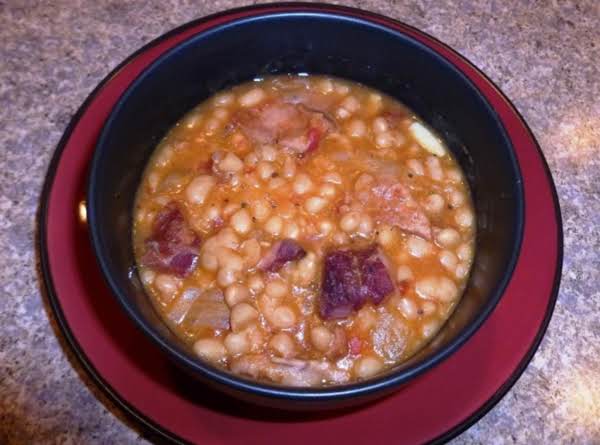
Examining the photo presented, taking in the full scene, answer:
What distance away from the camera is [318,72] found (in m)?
2.38

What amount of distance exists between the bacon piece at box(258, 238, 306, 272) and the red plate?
423mm

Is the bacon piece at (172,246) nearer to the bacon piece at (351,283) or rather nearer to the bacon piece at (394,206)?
the bacon piece at (351,283)

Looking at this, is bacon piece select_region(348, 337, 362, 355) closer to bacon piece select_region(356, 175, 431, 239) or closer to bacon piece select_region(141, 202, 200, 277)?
bacon piece select_region(356, 175, 431, 239)

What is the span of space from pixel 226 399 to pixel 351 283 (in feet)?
1.60

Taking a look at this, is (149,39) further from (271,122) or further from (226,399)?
(226,399)

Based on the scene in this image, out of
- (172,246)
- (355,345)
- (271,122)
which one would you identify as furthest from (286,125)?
(355,345)

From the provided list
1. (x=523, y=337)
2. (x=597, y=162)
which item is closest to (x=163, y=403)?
(x=523, y=337)

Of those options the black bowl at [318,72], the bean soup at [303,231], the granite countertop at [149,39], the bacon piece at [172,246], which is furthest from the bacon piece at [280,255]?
the granite countertop at [149,39]

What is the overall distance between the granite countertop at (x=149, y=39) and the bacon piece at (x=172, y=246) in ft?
1.54

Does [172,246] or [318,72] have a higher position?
[318,72]

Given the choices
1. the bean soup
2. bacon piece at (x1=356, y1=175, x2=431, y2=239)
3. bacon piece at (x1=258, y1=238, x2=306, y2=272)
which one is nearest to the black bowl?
the bean soup

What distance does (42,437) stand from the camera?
76.9 inches

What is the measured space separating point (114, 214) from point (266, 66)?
0.81 metres

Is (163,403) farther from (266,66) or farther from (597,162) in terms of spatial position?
(597,162)
